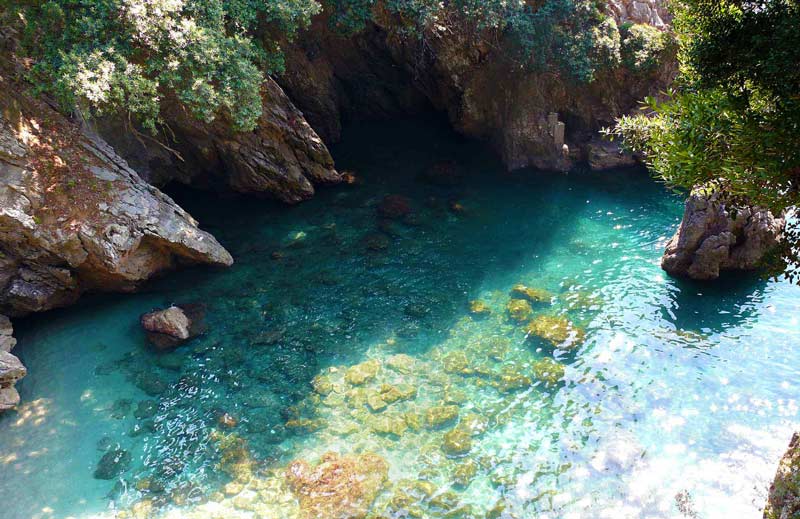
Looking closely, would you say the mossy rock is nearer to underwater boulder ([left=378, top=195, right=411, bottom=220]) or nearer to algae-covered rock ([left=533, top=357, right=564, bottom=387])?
algae-covered rock ([left=533, top=357, right=564, bottom=387])

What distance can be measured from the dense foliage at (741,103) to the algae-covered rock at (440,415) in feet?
28.9

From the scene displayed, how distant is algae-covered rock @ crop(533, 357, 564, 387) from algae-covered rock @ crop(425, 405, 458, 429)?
3.07 metres

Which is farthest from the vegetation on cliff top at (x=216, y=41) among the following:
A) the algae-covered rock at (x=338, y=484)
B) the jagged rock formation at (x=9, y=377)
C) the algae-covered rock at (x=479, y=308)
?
the algae-covered rock at (x=338, y=484)

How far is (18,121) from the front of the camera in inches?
653

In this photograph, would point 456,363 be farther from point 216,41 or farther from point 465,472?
point 216,41

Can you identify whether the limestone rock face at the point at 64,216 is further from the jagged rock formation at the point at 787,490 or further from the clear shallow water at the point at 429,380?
the jagged rock formation at the point at 787,490

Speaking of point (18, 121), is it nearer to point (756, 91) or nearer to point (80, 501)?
point (80, 501)

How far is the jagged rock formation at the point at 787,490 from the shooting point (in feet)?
31.0

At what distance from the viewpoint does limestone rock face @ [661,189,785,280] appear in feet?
61.5

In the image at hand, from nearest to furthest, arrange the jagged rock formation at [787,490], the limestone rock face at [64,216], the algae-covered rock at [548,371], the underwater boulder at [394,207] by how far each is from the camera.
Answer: the jagged rock formation at [787,490] → the algae-covered rock at [548,371] → the limestone rock face at [64,216] → the underwater boulder at [394,207]

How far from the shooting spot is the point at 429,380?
623 inches

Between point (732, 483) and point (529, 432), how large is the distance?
5.09 m

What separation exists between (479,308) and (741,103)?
1083 centimetres

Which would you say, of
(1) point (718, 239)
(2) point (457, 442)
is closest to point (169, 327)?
(2) point (457, 442)
